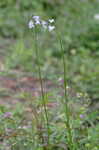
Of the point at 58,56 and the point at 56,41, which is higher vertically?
the point at 56,41

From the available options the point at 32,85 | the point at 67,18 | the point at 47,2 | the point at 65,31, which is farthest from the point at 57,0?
the point at 32,85

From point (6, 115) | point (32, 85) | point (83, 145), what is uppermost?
point (6, 115)

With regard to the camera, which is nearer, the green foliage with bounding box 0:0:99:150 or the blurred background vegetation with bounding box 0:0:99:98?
the green foliage with bounding box 0:0:99:150

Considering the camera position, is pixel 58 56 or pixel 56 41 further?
pixel 56 41

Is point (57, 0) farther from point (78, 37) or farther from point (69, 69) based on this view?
point (69, 69)

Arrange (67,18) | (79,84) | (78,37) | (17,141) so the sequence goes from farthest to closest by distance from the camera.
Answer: (67,18)
(78,37)
(79,84)
(17,141)

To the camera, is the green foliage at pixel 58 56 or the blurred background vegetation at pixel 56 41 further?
the blurred background vegetation at pixel 56 41

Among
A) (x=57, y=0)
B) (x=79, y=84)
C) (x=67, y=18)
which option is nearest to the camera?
(x=79, y=84)

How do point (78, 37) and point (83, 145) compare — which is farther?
point (78, 37)
